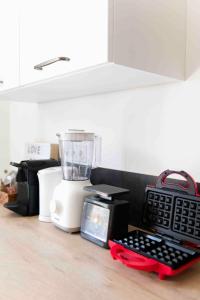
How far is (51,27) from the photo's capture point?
2.95 feet

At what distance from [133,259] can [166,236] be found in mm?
160

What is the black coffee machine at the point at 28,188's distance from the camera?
3.80 feet

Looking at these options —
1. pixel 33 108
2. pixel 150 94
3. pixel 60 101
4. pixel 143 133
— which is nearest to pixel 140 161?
pixel 143 133

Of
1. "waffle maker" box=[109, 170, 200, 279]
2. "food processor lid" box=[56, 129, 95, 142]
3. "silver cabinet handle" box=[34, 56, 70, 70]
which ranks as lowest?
"waffle maker" box=[109, 170, 200, 279]

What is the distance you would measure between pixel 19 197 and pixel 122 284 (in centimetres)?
70

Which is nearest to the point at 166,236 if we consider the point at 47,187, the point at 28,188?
the point at 47,187

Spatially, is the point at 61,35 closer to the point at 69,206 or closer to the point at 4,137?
the point at 69,206

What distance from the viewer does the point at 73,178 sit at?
1.07 metres

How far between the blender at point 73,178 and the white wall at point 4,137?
3.31 ft

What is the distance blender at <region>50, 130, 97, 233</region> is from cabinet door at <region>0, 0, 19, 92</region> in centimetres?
34

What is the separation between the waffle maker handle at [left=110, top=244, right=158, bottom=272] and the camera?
66 centimetres

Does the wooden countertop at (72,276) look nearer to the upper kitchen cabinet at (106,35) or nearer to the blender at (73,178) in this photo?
the blender at (73,178)

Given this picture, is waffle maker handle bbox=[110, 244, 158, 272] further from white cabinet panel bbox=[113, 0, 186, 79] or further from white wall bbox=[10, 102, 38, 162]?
white wall bbox=[10, 102, 38, 162]

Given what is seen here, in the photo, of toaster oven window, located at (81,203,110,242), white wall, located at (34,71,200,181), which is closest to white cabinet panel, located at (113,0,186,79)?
white wall, located at (34,71,200,181)
